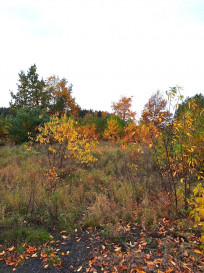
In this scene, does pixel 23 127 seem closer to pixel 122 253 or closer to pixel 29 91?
pixel 122 253

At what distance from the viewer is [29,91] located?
73.3 feet

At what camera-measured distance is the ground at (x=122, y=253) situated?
2.45 meters

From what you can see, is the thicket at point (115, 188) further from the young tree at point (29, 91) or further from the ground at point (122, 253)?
the young tree at point (29, 91)

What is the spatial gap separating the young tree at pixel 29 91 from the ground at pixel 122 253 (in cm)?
2121

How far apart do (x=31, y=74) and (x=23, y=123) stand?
555 inches

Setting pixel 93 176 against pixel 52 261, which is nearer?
pixel 52 261

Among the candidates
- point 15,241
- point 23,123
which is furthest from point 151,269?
point 23,123

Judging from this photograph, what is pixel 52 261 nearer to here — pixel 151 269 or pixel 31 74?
pixel 151 269

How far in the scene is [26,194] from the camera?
13.8ft

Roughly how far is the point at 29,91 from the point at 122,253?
74.5ft

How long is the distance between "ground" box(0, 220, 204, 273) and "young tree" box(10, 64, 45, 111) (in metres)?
21.2

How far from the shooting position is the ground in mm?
2450

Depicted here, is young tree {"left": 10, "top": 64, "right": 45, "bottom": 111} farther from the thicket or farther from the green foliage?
the thicket

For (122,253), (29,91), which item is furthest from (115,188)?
(29,91)
